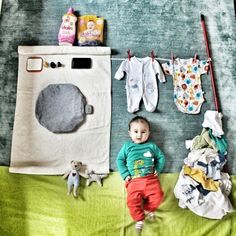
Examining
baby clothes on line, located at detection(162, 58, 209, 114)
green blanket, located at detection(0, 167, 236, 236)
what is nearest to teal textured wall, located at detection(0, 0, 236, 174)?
baby clothes on line, located at detection(162, 58, 209, 114)

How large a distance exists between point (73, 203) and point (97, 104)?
58cm

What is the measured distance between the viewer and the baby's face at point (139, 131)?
1971 millimetres

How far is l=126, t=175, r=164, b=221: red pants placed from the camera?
1.86 m

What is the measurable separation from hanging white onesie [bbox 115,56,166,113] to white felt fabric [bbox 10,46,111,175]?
0.37ft

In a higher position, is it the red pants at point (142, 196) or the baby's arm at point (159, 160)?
the baby's arm at point (159, 160)

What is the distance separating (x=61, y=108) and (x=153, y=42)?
700mm

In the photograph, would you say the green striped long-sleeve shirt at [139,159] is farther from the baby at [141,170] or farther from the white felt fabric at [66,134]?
the white felt fabric at [66,134]

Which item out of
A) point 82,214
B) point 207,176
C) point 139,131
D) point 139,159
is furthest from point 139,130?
point 82,214

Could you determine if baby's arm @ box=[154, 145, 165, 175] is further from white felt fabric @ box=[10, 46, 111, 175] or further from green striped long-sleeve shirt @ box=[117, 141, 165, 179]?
white felt fabric @ box=[10, 46, 111, 175]

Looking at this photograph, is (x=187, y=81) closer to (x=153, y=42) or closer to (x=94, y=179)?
(x=153, y=42)

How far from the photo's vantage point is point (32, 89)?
2.12 metres

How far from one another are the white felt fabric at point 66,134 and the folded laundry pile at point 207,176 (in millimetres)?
453

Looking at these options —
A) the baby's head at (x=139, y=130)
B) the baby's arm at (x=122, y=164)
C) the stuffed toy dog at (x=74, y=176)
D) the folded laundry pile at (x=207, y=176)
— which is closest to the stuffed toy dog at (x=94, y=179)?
the stuffed toy dog at (x=74, y=176)

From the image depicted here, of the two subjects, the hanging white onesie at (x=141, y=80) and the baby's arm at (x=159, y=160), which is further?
the hanging white onesie at (x=141, y=80)
